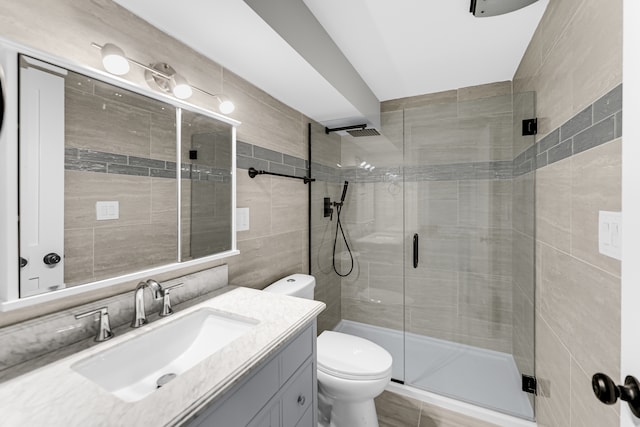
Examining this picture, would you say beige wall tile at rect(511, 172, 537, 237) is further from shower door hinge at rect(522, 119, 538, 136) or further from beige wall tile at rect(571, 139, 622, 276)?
beige wall tile at rect(571, 139, 622, 276)

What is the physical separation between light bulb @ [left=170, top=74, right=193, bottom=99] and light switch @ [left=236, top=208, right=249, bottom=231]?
0.67 meters

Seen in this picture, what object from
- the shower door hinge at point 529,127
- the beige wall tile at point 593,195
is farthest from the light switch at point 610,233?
the shower door hinge at point 529,127

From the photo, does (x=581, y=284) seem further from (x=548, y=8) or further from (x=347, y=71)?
(x=347, y=71)

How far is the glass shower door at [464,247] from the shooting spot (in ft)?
6.56

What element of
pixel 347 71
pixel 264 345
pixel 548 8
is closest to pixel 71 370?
pixel 264 345

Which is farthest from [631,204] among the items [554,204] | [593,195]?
[554,204]

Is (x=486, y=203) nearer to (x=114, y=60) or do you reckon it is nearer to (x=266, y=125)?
(x=266, y=125)

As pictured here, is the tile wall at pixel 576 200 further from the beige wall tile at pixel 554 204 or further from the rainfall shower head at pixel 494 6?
the rainfall shower head at pixel 494 6

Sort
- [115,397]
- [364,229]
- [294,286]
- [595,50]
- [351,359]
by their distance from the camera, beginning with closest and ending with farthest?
[115,397] < [595,50] < [351,359] < [294,286] < [364,229]

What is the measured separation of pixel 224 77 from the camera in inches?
60.1

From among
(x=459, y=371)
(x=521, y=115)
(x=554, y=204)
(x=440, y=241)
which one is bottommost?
(x=459, y=371)

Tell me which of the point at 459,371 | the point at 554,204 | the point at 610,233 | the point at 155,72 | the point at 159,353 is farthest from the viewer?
the point at 459,371

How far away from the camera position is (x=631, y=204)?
1.80 feet

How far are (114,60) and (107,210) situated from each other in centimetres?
54
